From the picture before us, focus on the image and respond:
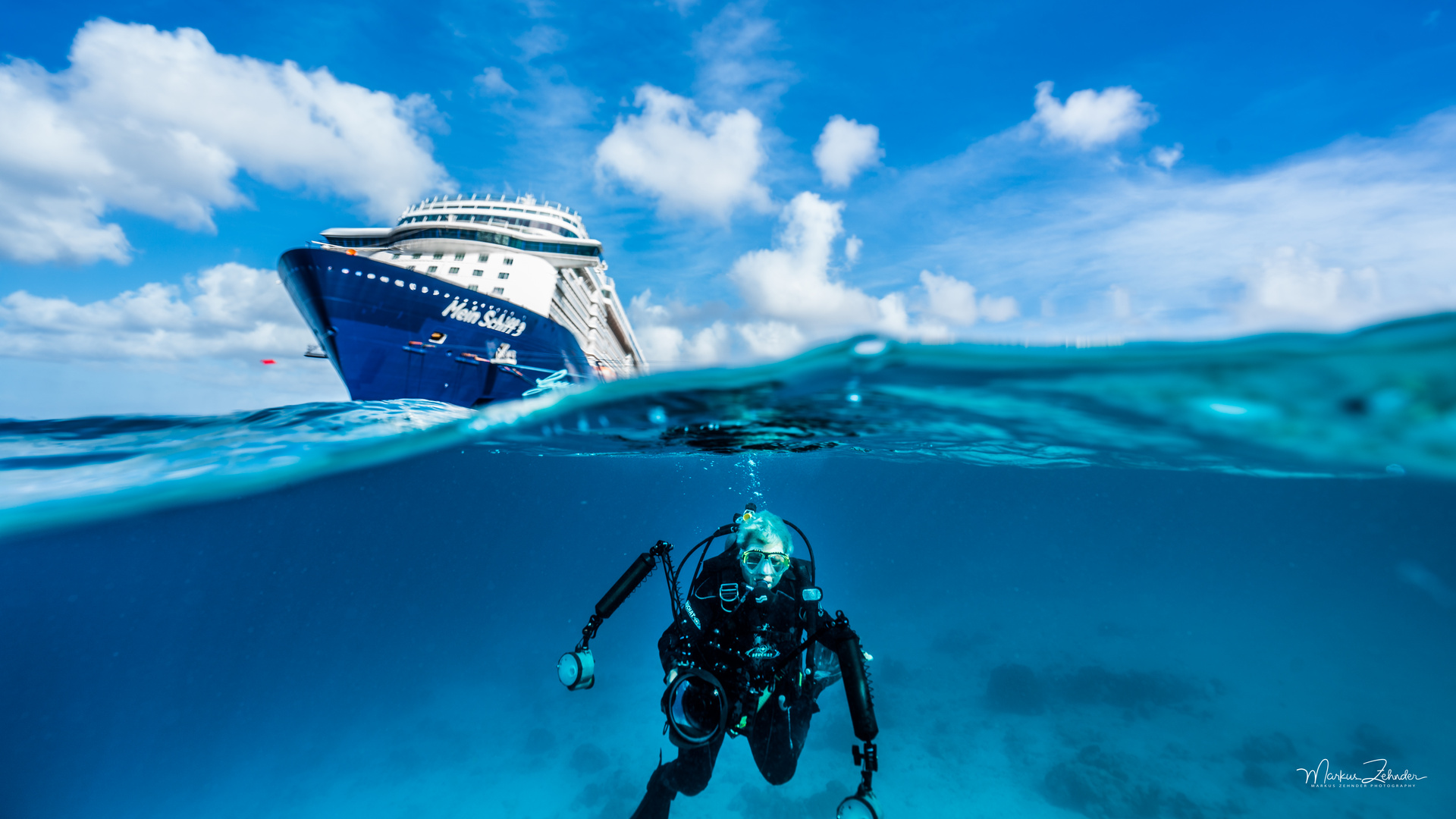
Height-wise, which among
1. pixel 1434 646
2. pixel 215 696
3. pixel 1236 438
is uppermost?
pixel 1236 438

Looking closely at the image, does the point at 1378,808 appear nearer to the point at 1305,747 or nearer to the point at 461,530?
the point at 1305,747

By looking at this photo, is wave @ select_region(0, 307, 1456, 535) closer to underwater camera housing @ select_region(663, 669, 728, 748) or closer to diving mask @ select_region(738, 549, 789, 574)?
diving mask @ select_region(738, 549, 789, 574)

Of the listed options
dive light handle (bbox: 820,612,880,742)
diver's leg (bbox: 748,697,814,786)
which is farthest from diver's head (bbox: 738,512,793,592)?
diver's leg (bbox: 748,697,814,786)

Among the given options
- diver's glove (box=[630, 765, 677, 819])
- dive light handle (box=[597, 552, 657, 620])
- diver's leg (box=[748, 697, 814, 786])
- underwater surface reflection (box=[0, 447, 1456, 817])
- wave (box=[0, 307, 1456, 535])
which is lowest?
underwater surface reflection (box=[0, 447, 1456, 817])

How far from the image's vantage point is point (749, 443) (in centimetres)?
1109

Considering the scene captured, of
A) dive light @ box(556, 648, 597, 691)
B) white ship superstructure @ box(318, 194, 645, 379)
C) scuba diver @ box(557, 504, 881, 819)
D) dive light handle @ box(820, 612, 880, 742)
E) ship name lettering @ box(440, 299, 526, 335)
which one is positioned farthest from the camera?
white ship superstructure @ box(318, 194, 645, 379)

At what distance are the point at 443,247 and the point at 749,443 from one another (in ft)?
A: 76.4

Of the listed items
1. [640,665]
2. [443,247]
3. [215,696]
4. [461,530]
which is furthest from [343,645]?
[640,665]

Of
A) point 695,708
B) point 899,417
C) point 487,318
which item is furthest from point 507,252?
point 695,708

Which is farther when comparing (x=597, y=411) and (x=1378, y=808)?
(x=1378, y=808)

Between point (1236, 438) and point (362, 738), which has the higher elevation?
point (1236, 438)

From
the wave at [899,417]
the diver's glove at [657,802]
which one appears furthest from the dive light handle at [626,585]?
the wave at [899,417]

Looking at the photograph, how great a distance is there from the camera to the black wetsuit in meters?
4.87

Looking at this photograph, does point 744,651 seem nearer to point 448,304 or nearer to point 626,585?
point 626,585
